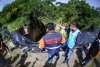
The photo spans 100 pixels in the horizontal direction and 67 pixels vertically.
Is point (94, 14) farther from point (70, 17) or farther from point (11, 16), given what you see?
point (11, 16)

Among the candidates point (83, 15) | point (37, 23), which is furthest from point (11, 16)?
point (83, 15)

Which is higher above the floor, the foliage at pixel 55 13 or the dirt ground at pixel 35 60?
the foliage at pixel 55 13

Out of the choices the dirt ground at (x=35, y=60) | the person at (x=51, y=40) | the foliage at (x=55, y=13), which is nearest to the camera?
the person at (x=51, y=40)

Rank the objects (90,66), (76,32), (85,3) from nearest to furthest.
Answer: (76,32) → (90,66) → (85,3)

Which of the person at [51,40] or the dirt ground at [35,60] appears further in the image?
the dirt ground at [35,60]

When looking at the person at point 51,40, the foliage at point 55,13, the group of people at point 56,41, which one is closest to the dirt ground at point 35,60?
the group of people at point 56,41

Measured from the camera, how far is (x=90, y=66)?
495 cm

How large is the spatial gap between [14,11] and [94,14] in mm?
6275

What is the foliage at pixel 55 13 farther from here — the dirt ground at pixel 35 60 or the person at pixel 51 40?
the person at pixel 51 40

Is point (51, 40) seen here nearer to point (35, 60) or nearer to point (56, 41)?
point (56, 41)

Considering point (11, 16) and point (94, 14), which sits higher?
point (11, 16)

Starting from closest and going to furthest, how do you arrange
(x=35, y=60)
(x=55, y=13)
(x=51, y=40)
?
(x=51, y=40) < (x=35, y=60) < (x=55, y=13)

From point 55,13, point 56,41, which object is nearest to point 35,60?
point 56,41

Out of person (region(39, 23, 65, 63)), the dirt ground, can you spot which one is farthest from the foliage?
person (region(39, 23, 65, 63))
